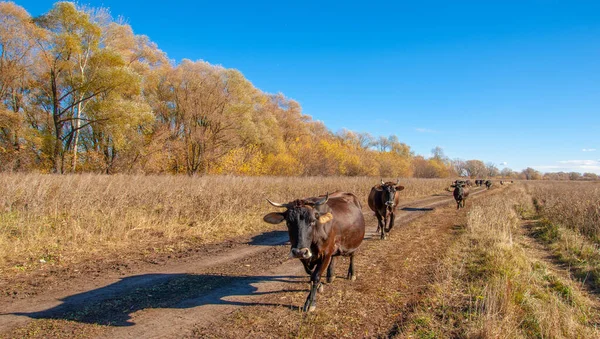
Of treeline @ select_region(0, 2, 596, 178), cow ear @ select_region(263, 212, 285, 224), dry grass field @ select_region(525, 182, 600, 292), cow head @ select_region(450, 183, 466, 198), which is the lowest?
dry grass field @ select_region(525, 182, 600, 292)

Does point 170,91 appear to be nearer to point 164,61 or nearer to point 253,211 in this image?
point 164,61

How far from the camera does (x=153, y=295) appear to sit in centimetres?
528

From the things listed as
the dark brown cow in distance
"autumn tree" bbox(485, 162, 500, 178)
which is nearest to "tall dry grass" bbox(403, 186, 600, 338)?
the dark brown cow in distance

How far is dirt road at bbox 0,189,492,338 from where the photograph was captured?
4.13 m

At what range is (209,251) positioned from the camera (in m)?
8.64

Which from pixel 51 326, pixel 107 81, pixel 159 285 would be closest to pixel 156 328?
pixel 51 326

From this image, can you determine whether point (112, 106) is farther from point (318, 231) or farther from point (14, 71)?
point (318, 231)

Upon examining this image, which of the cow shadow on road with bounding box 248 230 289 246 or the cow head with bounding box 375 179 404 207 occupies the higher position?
the cow head with bounding box 375 179 404 207

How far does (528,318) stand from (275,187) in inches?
571

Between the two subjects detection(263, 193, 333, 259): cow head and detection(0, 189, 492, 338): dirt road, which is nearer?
detection(0, 189, 492, 338): dirt road

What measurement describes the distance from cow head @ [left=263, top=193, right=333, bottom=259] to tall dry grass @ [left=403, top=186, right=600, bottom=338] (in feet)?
5.98

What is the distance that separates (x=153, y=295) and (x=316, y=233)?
3.04 meters

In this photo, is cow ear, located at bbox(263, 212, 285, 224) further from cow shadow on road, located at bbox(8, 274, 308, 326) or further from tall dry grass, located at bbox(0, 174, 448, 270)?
tall dry grass, located at bbox(0, 174, 448, 270)

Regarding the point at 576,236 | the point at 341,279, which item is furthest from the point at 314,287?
the point at 576,236
